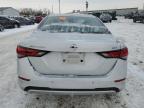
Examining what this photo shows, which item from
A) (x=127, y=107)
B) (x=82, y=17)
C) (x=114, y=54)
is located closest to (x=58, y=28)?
(x=82, y=17)

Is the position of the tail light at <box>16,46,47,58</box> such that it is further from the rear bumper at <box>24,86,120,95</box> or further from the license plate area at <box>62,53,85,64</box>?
the rear bumper at <box>24,86,120,95</box>

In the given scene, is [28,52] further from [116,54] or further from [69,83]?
[116,54]

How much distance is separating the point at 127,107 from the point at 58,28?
1842mm

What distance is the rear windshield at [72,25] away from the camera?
205 inches

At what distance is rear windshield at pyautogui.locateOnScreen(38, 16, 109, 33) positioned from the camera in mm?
5199

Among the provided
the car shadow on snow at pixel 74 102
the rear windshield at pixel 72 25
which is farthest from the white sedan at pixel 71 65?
the rear windshield at pixel 72 25

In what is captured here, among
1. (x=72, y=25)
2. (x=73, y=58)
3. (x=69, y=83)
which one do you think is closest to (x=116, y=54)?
(x=73, y=58)

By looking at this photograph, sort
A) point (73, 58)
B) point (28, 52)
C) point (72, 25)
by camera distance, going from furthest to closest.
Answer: point (72, 25), point (28, 52), point (73, 58)

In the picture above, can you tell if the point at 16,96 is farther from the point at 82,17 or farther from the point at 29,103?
the point at 82,17

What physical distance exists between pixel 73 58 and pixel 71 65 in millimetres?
104

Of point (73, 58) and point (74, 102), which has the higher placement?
point (73, 58)

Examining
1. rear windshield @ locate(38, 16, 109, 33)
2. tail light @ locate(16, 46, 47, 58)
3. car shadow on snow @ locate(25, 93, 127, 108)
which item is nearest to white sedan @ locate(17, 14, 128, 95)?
tail light @ locate(16, 46, 47, 58)

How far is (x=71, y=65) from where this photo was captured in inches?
160

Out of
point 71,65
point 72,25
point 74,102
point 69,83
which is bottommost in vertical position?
point 74,102
